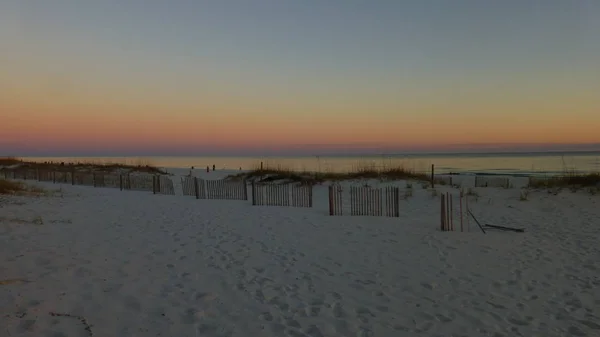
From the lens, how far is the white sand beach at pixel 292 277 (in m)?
4.42

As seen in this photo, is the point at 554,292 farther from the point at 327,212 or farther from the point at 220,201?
the point at 220,201

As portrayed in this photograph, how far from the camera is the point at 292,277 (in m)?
6.16

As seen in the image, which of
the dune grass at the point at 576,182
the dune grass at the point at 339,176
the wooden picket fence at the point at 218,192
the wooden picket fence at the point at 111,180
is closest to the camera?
the dune grass at the point at 576,182

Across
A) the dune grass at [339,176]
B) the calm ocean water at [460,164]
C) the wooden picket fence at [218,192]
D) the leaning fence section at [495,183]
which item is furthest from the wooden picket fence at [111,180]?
the leaning fence section at [495,183]

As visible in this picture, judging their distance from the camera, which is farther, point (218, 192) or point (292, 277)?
point (218, 192)

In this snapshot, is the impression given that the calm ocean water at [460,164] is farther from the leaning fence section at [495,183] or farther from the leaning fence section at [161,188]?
the leaning fence section at [161,188]

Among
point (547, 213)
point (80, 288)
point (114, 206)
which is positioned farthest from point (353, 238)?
point (114, 206)

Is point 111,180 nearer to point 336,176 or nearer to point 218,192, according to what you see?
point 218,192

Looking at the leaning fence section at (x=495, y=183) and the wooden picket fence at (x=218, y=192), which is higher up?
the wooden picket fence at (x=218, y=192)

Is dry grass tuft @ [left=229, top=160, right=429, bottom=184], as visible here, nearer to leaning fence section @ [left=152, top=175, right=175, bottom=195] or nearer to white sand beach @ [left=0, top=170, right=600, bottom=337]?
leaning fence section @ [left=152, top=175, right=175, bottom=195]

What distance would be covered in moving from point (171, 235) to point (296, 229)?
9.38 ft

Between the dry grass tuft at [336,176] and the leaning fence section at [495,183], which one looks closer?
the leaning fence section at [495,183]

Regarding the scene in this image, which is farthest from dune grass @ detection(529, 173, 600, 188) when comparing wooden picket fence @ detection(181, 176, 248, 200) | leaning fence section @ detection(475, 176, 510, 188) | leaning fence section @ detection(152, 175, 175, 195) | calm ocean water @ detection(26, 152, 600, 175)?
leaning fence section @ detection(152, 175, 175, 195)

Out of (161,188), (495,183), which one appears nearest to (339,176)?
(495,183)
